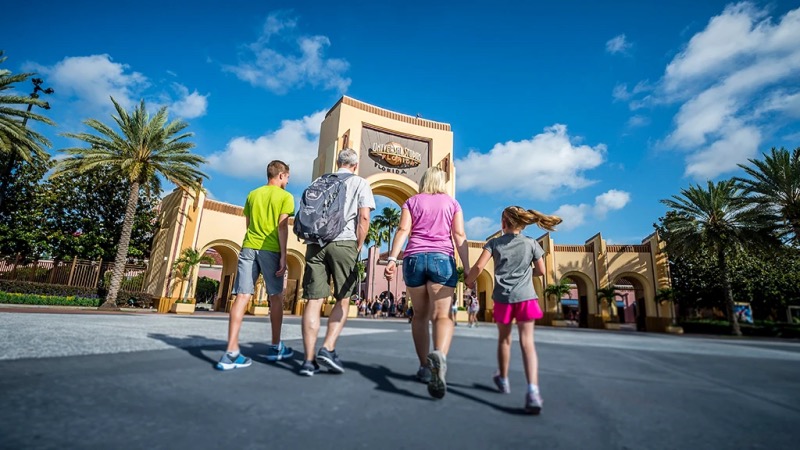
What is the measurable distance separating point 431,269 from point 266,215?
1532 mm

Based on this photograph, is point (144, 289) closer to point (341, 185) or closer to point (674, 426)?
point (341, 185)

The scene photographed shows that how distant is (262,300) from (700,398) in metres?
22.1

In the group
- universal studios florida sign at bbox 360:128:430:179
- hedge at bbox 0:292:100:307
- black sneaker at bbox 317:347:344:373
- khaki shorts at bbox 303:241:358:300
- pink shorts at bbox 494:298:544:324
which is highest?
universal studios florida sign at bbox 360:128:430:179

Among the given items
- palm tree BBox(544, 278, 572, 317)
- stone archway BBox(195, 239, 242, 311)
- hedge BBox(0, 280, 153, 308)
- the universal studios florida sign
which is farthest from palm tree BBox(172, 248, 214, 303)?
palm tree BBox(544, 278, 572, 317)

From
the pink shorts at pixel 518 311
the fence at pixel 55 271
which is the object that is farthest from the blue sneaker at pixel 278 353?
the fence at pixel 55 271

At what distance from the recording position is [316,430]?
1464 mm

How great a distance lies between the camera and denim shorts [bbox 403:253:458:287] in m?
2.64

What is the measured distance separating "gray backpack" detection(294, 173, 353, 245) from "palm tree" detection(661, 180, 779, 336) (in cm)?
2602

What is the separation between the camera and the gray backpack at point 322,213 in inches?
111

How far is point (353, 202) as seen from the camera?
A: 121 inches

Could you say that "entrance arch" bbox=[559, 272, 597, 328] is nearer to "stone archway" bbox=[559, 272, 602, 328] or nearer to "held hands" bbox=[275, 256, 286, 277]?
"stone archway" bbox=[559, 272, 602, 328]

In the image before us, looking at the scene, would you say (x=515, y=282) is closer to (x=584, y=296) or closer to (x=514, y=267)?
(x=514, y=267)

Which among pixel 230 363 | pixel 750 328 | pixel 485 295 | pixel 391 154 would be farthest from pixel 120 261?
pixel 750 328

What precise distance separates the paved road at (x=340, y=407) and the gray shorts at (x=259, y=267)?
2.10 ft
